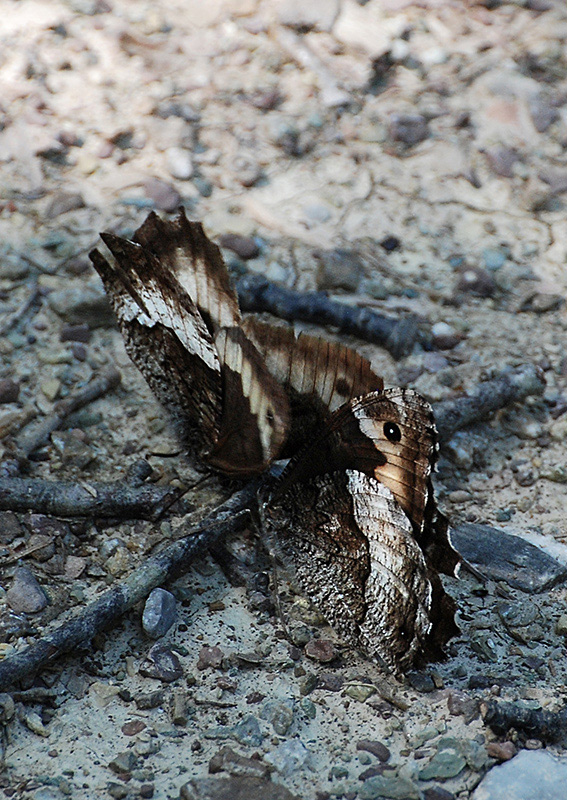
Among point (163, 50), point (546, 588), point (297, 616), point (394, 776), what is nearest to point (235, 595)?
point (297, 616)

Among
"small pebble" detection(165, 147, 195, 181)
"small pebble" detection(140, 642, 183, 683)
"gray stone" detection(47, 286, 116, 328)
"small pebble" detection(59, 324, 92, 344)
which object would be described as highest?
"small pebble" detection(165, 147, 195, 181)

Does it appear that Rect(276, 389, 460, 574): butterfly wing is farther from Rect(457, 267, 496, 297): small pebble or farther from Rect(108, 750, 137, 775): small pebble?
Rect(457, 267, 496, 297): small pebble

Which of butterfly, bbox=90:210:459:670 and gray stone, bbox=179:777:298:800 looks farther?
butterfly, bbox=90:210:459:670

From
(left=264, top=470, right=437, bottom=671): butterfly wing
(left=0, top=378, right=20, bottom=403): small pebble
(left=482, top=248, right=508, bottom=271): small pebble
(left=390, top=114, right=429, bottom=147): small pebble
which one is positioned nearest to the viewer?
(left=264, top=470, right=437, bottom=671): butterfly wing

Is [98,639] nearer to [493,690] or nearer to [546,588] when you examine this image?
[493,690]

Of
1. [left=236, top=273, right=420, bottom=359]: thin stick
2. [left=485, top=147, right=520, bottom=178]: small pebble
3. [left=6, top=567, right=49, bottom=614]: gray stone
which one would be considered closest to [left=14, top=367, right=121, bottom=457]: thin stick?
[left=6, top=567, right=49, bottom=614]: gray stone

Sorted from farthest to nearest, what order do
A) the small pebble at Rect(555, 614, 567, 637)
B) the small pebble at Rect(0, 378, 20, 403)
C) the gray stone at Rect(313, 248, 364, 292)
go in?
the gray stone at Rect(313, 248, 364, 292), the small pebble at Rect(0, 378, 20, 403), the small pebble at Rect(555, 614, 567, 637)

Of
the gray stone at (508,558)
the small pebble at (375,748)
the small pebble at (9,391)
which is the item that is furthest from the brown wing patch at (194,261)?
the small pebble at (375,748)
